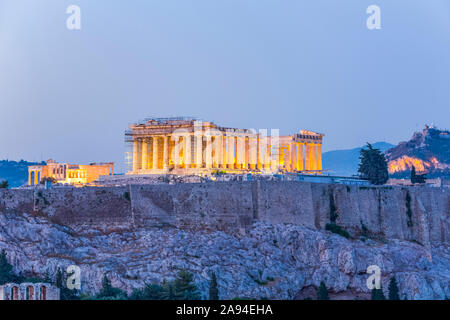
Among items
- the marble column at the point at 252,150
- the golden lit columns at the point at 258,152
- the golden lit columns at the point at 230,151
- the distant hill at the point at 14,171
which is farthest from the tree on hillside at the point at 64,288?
the distant hill at the point at 14,171

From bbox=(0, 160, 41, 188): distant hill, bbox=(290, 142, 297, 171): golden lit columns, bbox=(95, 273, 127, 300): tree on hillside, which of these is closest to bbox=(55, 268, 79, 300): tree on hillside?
bbox=(95, 273, 127, 300): tree on hillside

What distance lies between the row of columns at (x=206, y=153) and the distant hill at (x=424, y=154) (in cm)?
6307

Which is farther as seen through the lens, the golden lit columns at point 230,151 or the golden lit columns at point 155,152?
the golden lit columns at point 230,151

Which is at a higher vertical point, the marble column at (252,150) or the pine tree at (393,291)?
the marble column at (252,150)

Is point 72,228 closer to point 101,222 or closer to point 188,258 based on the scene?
point 101,222

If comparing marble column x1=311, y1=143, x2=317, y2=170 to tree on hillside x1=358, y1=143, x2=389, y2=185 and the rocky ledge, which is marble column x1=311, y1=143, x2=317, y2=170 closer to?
tree on hillside x1=358, y1=143, x2=389, y2=185

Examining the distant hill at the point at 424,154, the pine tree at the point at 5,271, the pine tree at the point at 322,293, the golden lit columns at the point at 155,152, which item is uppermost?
the distant hill at the point at 424,154

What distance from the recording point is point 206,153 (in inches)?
3900

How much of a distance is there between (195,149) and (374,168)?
52.1 feet

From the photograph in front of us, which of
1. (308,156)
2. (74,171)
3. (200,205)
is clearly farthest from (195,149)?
(200,205)

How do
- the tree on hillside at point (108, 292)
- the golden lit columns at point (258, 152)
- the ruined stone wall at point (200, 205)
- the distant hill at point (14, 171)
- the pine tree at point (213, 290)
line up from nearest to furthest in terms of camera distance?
the tree on hillside at point (108, 292), the pine tree at point (213, 290), the ruined stone wall at point (200, 205), the golden lit columns at point (258, 152), the distant hill at point (14, 171)

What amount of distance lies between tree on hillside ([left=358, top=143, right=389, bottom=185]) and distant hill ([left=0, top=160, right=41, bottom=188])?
230ft

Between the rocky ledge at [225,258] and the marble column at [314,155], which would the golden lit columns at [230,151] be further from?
the rocky ledge at [225,258]

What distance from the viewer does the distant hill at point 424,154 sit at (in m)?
170
